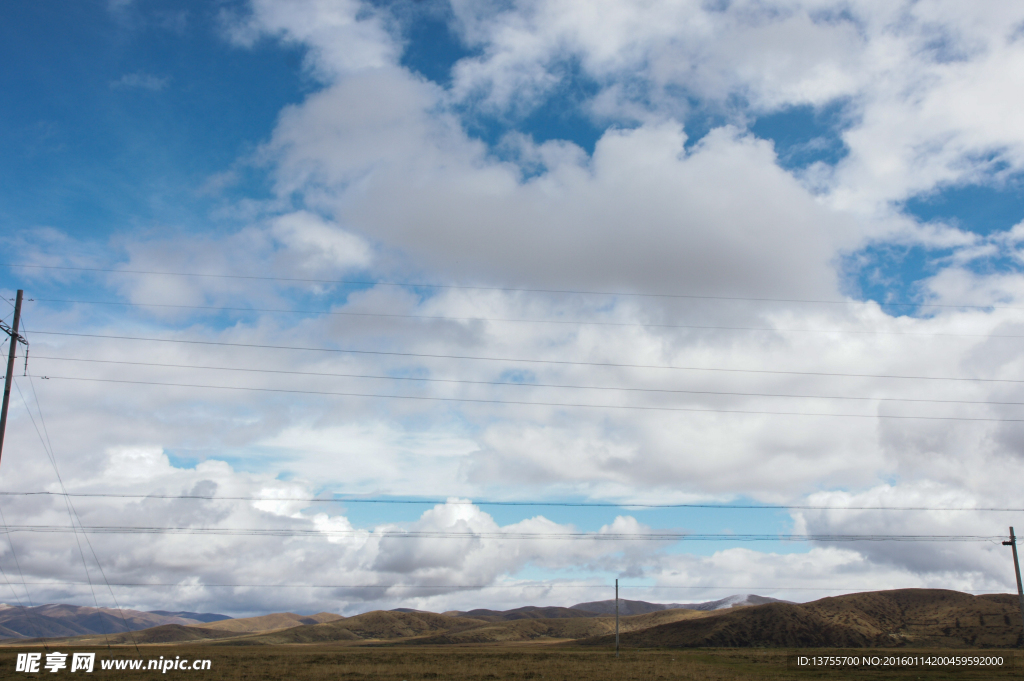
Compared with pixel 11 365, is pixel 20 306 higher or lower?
higher

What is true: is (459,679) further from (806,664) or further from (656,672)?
(806,664)

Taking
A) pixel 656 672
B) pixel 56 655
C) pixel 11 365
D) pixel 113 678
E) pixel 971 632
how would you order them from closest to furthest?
pixel 11 365 < pixel 113 678 < pixel 56 655 < pixel 656 672 < pixel 971 632

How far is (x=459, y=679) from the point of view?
60469 millimetres

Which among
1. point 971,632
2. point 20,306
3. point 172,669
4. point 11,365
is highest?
point 20,306

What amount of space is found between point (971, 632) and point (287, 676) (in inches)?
7832

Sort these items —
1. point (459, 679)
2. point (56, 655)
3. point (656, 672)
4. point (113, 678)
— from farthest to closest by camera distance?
1. point (656, 672)
2. point (56, 655)
3. point (459, 679)
4. point (113, 678)

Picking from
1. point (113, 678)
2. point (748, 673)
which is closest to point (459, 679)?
point (113, 678)

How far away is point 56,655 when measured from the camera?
6456cm

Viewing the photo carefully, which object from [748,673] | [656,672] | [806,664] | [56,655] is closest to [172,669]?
[56,655]

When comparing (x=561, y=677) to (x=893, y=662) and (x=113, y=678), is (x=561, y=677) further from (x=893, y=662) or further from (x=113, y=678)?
(x=893, y=662)

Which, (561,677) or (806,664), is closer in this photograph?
(561,677)

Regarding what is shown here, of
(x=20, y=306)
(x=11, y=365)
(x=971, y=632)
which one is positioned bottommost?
(x=971, y=632)

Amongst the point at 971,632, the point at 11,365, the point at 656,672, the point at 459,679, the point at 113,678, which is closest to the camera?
the point at 11,365

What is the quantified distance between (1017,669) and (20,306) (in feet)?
314
